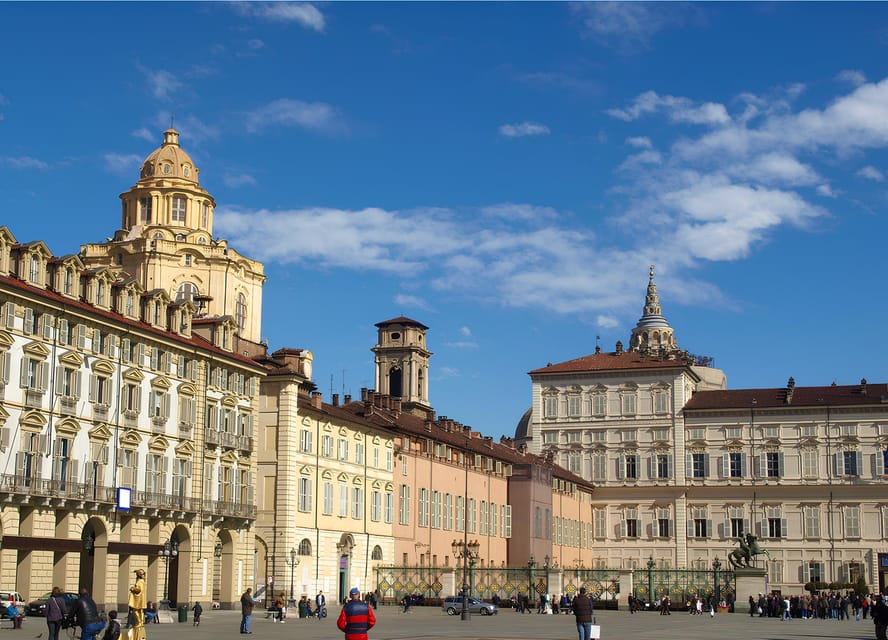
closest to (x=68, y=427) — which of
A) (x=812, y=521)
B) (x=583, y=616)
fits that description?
(x=583, y=616)

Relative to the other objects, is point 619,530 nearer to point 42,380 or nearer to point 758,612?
point 758,612

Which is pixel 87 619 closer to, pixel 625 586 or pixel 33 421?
pixel 33 421

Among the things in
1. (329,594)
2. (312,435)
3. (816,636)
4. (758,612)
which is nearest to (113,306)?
(312,435)

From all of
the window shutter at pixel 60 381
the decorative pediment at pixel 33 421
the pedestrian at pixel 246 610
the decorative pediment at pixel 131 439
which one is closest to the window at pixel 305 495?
the decorative pediment at pixel 131 439

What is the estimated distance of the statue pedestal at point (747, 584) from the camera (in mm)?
72875

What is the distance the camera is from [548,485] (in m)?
103

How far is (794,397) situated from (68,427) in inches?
2933

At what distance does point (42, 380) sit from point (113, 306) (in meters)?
6.52

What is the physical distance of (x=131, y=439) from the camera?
57.8 m

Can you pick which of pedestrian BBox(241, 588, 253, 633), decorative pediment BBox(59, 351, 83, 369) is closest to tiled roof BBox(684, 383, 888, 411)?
decorative pediment BBox(59, 351, 83, 369)

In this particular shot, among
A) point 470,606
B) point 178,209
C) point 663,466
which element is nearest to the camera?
point 470,606

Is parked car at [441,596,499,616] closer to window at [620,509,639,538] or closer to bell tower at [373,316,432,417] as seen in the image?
window at [620,509,639,538]

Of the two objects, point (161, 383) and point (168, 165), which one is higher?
point (168, 165)

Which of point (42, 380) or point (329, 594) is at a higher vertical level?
point (42, 380)
